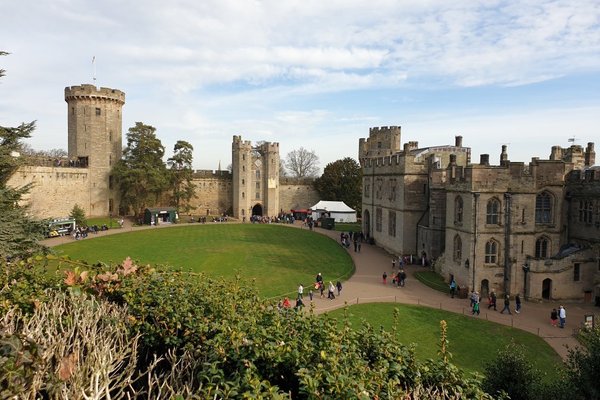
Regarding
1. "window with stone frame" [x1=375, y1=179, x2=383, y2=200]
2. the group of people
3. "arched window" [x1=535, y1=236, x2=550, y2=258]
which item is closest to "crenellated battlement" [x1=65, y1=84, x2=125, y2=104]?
"window with stone frame" [x1=375, y1=179, x2=383, y2=200]

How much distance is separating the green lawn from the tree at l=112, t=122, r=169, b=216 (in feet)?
28.5

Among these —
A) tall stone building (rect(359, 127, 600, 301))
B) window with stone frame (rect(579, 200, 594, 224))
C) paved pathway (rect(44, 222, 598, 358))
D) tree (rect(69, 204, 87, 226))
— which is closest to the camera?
→ paved pathway (rect(44, 222, 598, 358))

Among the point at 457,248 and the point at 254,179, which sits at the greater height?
the point at 254,179

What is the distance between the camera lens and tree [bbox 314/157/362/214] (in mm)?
60375

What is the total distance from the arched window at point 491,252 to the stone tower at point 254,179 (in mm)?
41061

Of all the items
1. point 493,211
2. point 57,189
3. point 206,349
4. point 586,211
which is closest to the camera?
point 206,349

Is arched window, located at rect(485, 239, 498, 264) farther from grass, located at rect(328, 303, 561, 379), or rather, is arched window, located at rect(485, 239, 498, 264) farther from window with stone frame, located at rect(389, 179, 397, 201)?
window with stone frame, located at rect(389, 179, 397, 201)

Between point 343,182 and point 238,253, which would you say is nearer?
point 238,253

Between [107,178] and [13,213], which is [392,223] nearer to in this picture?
[13,213]

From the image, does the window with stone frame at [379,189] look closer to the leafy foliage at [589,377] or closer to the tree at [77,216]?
the leafy foliage at [589,377]

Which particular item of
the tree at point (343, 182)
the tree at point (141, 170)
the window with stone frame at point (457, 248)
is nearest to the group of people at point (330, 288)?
the window with stone frame at point (457, 248)

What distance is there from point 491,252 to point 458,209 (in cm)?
324

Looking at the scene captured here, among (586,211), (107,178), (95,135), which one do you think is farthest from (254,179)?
(586,211)

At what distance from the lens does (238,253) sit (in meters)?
33.1
